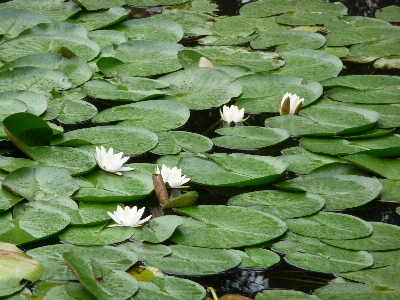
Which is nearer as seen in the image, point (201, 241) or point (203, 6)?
point (201, 241)

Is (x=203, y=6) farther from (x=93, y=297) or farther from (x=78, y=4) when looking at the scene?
(x=93, y=297)

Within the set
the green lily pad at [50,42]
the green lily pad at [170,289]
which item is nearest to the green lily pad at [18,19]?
the green lily pad at [50,42]

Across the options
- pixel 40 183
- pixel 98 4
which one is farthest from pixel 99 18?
pixel 40 183

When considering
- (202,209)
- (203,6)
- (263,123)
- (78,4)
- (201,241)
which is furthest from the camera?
(203,6)

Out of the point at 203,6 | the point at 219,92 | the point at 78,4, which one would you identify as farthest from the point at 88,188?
the point at 203,6

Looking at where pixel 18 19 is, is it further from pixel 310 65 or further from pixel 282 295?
pixel 282 295

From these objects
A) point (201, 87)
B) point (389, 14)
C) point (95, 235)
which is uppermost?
point (389, 14)

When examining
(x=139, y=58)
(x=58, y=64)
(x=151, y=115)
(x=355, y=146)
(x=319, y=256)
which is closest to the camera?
(x=319, y=256)
